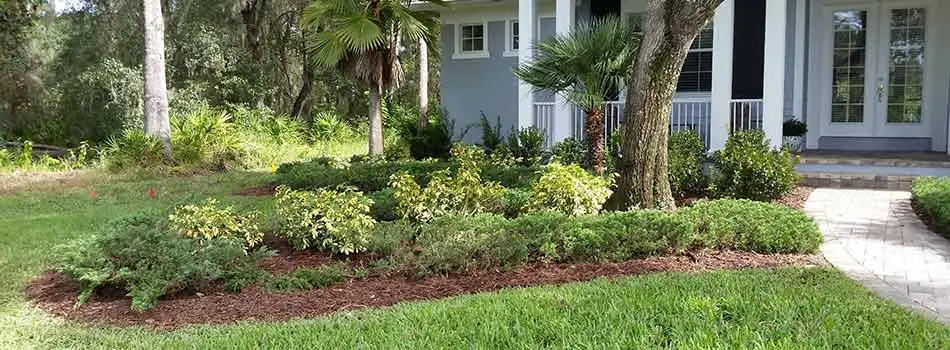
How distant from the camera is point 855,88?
12133 millimetres

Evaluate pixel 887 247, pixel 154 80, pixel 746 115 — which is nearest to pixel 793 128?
pixel 746 115

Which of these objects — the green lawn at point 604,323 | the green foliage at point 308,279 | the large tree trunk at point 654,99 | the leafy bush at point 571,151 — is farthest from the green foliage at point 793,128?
the green foliage at point 308,279

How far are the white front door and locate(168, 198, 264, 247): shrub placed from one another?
9917 mm

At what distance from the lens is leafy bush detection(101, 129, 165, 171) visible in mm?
14500

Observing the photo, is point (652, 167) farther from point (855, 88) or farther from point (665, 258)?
point (855, 88)

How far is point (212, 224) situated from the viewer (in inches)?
232

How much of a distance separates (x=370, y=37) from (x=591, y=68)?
4.79 metres

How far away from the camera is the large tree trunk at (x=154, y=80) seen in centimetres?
1514

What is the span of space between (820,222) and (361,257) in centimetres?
484

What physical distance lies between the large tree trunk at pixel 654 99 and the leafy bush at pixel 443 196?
133 cm

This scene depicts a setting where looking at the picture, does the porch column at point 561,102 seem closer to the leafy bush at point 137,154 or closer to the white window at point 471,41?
the white window at point 471,41

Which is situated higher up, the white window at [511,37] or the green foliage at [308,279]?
the white window at [511,37]

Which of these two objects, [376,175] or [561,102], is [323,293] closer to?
[376,175]

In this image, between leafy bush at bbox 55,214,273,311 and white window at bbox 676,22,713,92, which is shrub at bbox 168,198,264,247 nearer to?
leafy bush at bbox 55,214,273,311
